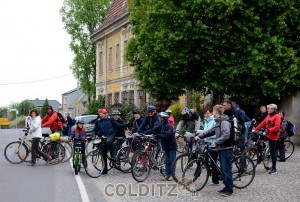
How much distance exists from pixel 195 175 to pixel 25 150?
7.98 metres

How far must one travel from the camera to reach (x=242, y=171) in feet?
38.7

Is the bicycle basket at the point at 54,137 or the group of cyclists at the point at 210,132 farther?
the bicycle basket at the point at 54,137

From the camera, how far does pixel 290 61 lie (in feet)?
72.5

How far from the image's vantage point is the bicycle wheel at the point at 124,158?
14.8 meters

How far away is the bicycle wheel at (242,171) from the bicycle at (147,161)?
2.24 m

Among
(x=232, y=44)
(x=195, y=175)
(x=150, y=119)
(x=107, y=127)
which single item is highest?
(x=232, y=44)

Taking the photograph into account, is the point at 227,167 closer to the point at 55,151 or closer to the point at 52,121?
the point at 55,151

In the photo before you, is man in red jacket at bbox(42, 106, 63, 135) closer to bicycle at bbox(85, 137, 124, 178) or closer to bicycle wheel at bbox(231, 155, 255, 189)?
bicycle at bbox(85, 137, 124, 178)

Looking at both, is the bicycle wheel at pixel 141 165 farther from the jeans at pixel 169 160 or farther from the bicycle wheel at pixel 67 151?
the bicycle wheel at pixel 67 151

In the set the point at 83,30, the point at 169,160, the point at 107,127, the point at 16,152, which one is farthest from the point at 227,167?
the point at 83,30

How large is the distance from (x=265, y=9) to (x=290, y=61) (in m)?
2.29

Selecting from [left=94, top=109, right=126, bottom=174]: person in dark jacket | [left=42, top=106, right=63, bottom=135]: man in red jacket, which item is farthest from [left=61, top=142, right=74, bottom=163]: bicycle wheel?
[left=94, top=109, right=126, bottom=174]: person in dark jacket

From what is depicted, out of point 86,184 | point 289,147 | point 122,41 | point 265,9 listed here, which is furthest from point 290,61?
point 122,41

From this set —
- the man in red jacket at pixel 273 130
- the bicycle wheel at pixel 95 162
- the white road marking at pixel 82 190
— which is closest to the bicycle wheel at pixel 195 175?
the white road marking at pixel 82 190
